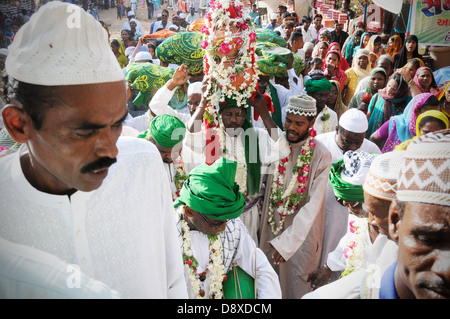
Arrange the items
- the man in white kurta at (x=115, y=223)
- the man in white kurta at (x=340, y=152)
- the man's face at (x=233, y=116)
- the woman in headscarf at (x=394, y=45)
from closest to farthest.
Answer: the man in white kurta at (x=115, y=223) → the man's face at (x=233, y=116) → the man in white kurta at (x=340, y=152) → the woman in headscarf at (x=394, y=45)

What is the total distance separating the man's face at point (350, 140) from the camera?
401 centimetres

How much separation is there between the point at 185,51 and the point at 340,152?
2305 mm

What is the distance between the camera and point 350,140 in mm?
4023

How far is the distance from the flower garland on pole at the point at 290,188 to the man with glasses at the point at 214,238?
111 cm

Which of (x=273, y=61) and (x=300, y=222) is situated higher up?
(x=273, y=61)

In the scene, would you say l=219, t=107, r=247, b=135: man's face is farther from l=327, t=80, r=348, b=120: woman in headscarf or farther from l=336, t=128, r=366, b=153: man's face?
l=327, t=80, r=348, b=120: woman in headscarf

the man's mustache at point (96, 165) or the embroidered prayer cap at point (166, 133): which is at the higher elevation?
the man's mustache at point (96, 165)

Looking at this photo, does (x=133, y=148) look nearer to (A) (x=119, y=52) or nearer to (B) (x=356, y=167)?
(B) (x=356, y=167)

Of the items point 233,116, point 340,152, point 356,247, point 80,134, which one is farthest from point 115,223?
point 340,152

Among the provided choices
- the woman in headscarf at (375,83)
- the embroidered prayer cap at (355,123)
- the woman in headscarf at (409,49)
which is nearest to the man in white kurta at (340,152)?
the embroidered prayer cap at (355,123)

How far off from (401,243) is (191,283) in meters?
1.48

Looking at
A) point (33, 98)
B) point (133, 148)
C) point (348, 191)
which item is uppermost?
point (33, 98)

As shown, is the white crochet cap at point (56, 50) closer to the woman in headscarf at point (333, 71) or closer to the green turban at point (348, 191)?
the green turban at point (348, 191)

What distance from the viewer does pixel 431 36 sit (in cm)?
669
